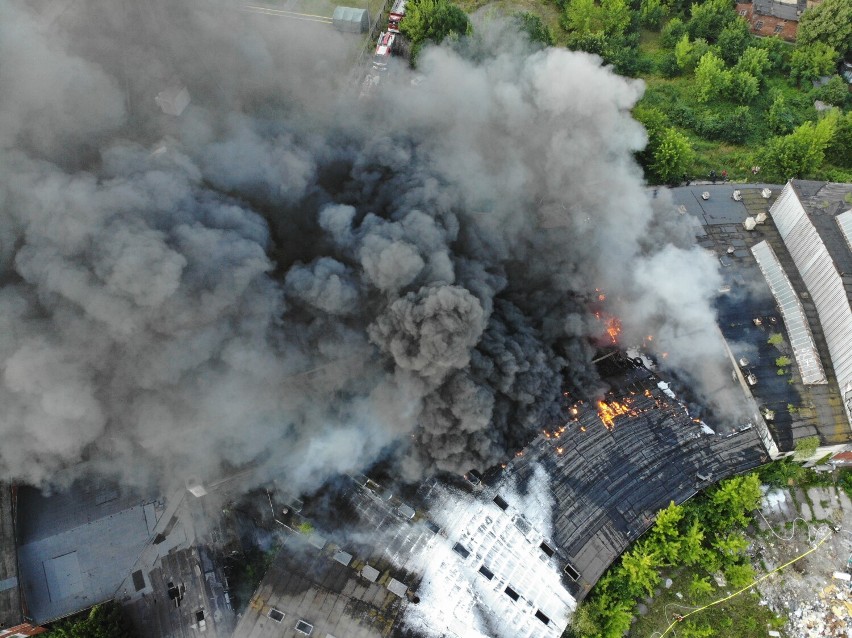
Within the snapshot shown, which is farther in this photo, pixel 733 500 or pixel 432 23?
pixel 432 23

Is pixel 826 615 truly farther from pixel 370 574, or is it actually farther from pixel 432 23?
pixel 432 23

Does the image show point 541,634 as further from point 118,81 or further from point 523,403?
point 118,81

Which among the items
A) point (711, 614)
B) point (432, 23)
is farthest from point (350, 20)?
point (711, 614)

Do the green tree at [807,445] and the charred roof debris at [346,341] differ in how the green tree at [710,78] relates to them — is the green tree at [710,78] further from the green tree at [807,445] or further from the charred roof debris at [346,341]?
the green tree at [807,445]

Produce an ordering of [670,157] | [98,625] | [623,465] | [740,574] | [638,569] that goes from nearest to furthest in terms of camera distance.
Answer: [98,625], [638,569], [740,574], [623,465], [670,157]

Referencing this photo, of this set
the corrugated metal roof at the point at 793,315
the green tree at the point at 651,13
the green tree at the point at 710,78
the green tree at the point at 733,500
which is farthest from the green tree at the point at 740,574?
the green tree at the point at 651,13

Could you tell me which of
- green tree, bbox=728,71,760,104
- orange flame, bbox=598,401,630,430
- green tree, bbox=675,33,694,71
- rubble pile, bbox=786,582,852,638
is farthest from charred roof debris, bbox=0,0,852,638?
green tree, bbox=675,33,694,71

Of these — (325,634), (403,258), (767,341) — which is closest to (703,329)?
(767,341)
